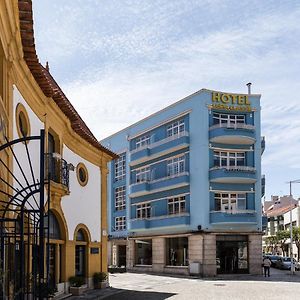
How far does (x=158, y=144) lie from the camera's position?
138 ft

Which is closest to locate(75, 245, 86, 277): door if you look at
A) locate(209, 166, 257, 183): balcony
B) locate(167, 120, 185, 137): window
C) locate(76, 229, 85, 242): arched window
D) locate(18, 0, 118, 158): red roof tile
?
locate(76, 229, 85, 242): arched window

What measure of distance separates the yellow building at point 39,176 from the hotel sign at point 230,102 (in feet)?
46.5

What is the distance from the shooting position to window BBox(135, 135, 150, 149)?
146ft

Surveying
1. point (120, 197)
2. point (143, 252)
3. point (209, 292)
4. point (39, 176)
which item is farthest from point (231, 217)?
point (39, 176)

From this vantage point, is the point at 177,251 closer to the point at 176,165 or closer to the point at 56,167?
the point at 176,165

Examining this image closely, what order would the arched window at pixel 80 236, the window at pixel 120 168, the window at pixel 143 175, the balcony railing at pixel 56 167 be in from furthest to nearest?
1. the window at pixel 120 168
2. the window at pixel 143 175
3. the arched window at pixel 80 236
4. the balcony railing at pixel 56 167

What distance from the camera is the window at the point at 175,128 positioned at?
40.3 meters

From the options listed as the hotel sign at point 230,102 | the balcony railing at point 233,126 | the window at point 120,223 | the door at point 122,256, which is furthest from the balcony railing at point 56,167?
the door at point 122,256

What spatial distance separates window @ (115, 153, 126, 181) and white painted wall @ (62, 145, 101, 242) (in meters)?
23.1

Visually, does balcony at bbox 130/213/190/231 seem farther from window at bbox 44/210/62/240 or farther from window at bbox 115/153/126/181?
window at bbox 44/210/62/240

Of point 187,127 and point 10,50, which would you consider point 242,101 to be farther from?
point 10,50

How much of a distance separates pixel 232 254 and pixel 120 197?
14938 millimetres

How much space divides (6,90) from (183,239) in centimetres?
2907

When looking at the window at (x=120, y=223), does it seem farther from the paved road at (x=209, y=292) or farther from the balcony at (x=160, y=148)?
the paved road at (x=209, y=292)
